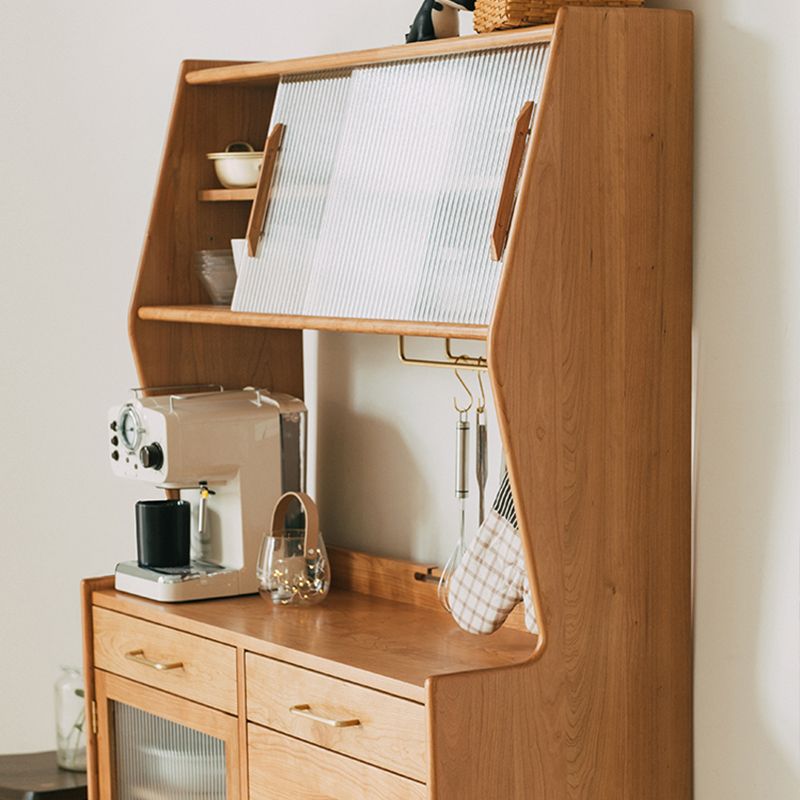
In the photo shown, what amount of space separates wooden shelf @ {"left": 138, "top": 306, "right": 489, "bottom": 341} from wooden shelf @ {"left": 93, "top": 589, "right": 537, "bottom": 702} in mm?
496

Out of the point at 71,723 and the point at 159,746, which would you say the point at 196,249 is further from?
the point at 71,723

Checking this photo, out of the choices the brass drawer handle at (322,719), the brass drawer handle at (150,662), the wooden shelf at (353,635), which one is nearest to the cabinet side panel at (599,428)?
the wooden shelf at (353,635)

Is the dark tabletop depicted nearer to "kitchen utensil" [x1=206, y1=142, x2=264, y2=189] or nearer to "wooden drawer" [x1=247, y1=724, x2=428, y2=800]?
"wooden drawer" [x1=247, y1=724, x2=428, y2=800]

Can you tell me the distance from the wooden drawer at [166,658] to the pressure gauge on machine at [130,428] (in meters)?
0.34

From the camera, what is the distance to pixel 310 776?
2.41m

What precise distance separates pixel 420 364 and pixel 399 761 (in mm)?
785

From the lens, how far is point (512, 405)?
2.11m

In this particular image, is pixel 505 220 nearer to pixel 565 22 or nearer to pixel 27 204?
pixel 565 22

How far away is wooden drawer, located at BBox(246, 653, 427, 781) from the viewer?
2188 mm

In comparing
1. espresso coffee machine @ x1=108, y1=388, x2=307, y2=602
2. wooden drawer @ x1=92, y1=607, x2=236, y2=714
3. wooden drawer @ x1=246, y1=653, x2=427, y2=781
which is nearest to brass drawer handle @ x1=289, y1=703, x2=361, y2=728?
wooden drawer @ x1=246, y1=653, x2=427, y2=781

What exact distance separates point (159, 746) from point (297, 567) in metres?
0.44

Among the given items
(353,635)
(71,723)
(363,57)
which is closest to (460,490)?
(353,635)

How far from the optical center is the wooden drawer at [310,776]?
224cm

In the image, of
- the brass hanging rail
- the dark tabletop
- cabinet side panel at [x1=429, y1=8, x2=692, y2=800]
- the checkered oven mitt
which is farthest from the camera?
the dark tabletop
